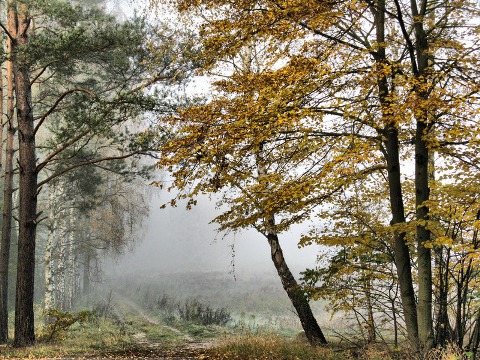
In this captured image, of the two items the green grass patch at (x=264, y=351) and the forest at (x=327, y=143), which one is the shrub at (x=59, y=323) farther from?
the green grass patch at (x=264, y=351)

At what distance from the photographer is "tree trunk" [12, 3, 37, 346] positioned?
32.2 feet

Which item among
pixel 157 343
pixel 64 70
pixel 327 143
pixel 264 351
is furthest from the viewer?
pixel 157 343

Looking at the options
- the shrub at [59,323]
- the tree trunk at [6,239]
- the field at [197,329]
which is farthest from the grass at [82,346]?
the tree trunk at [6,239]

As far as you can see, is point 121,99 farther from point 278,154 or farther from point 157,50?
point 278,154

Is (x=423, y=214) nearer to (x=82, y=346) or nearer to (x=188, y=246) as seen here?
(x=82, y=346)

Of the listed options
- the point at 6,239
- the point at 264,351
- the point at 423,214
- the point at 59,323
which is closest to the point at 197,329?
the point at 59,323

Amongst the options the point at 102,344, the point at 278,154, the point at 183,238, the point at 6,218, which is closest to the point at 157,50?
the point at 278,154

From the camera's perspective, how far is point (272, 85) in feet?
19.6

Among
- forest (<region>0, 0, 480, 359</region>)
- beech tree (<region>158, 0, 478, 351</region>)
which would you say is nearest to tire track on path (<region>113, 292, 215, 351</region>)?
forest (<region>0, 0, 480, 359</region>)

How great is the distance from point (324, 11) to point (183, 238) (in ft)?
218

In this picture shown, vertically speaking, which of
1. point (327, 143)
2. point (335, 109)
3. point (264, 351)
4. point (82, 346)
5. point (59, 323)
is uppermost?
point (335, 109)

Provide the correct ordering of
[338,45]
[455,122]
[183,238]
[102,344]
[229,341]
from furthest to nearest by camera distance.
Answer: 1. [183,238]
2. [102,344]
3. [229,341]
4. [338,45]
5. [455,122]

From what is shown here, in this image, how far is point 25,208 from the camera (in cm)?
1021

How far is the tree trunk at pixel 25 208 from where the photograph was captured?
9820 millimetres
